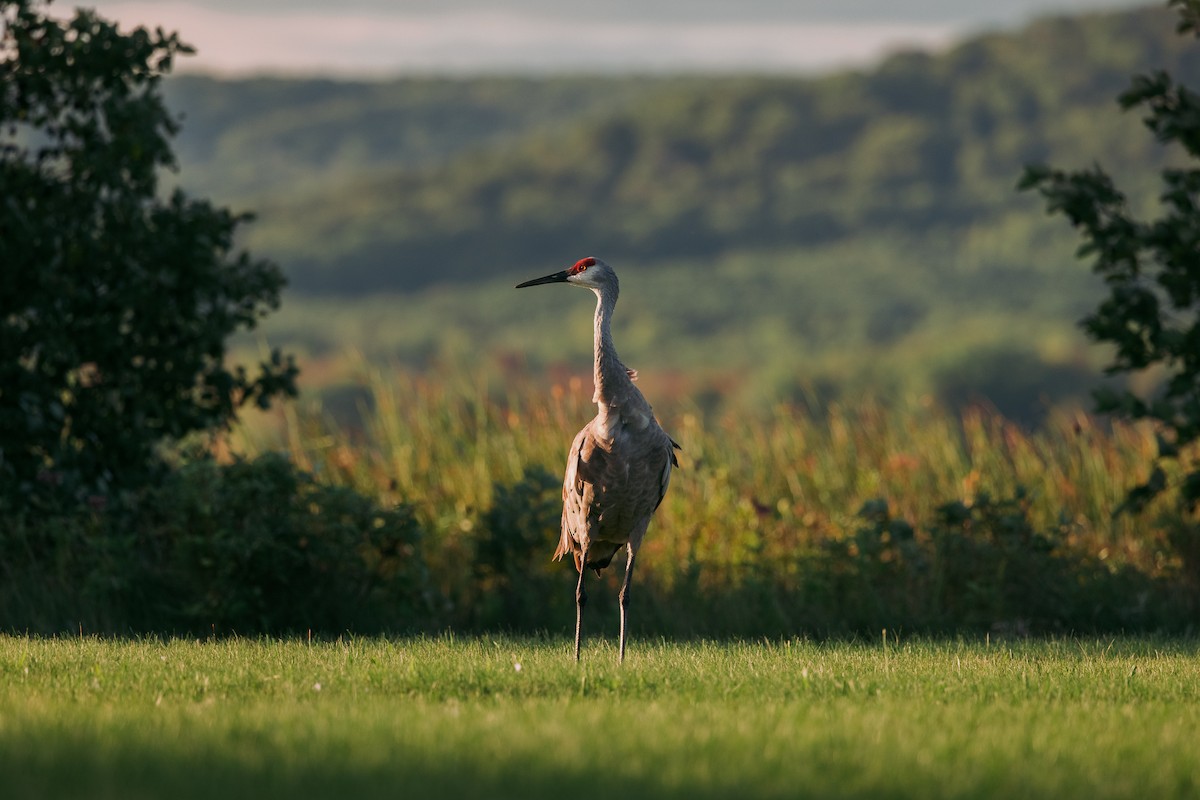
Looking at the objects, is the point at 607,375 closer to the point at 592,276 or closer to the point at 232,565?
the point at 592,276

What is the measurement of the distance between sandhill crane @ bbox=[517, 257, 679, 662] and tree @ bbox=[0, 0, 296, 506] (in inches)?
131

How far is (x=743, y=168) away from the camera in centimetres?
10644

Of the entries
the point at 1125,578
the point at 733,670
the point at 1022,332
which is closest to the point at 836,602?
the point at 1125,578

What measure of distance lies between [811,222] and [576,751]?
9465 cm

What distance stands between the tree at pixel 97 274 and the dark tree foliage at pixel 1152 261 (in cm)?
597

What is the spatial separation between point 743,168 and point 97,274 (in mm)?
96748

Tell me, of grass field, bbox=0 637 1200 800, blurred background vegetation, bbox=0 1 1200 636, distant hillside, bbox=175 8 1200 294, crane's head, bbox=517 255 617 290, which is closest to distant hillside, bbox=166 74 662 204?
blurred background vegetation, bbox=0 1 1200 636

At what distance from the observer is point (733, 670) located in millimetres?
8453

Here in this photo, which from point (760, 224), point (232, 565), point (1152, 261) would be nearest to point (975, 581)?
point (1152, 261)

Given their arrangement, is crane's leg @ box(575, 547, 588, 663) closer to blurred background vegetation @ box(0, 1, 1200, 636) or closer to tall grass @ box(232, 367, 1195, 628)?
blurred background vegetation @ box(0, 1, 1200, 636)

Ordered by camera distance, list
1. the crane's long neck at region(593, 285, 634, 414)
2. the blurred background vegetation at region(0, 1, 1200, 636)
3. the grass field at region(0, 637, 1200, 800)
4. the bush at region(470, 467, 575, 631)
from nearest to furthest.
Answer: the grass field at region(0, 637, 1200, 800), the crane's long neck at region(593, 285, 634, 414), the blurred background vegetation at region(0, 1, 1200, 636), the bush at region(470, 467, 575, 631)

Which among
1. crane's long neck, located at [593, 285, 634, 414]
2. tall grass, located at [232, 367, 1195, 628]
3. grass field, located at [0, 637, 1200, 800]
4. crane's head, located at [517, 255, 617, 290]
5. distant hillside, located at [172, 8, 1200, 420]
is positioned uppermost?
distant hillside, located at [172, 8, 1200, 420]

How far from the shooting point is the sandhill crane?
9523mm

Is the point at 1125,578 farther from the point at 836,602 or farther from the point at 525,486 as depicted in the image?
the point at 525,486
